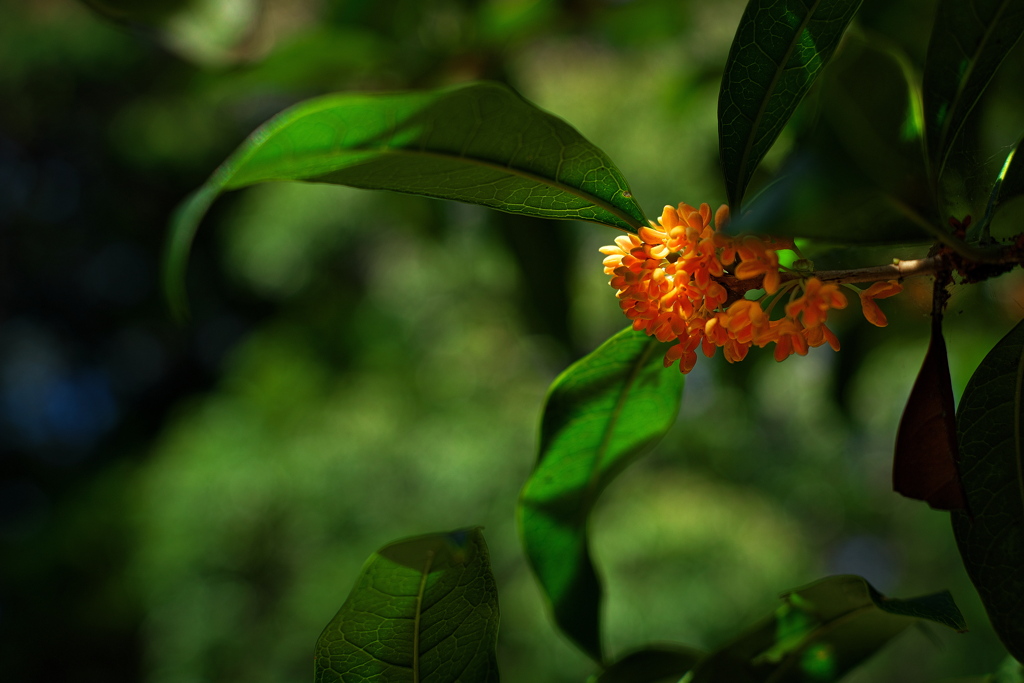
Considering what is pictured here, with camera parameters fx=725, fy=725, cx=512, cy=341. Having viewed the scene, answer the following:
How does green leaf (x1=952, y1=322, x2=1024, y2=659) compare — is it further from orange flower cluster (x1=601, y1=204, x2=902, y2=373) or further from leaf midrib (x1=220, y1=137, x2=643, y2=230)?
leaf midrib (x1=220, y1=137, x2=643, y2=230)

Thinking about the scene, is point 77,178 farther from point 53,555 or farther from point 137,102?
point 53,555

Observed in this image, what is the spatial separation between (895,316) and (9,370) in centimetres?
542

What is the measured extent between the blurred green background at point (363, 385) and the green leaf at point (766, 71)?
0.50m

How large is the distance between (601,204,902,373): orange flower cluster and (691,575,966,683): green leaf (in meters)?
0.22

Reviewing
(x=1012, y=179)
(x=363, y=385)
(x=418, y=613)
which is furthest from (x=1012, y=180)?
(x=363, y=385)

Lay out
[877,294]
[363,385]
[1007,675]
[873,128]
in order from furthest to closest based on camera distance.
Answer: [363,385] < [1007,675] < [877,294] < [873,128]

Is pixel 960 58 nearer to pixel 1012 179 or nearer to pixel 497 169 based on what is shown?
pixel 1012 179

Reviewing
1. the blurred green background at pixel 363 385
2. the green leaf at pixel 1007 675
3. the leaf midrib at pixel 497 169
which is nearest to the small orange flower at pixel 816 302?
the leaf midrib at pixel 497 169

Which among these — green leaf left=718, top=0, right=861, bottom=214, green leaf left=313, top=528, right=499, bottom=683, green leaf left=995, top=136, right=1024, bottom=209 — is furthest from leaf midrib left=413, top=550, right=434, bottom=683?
Answer: green leaf left=995, top=136, right=1024, bottom=209

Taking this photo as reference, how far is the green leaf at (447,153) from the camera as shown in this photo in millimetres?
382

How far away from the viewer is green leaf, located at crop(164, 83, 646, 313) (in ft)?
1.25

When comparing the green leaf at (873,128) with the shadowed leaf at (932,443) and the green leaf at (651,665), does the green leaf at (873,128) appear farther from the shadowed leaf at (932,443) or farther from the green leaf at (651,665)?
the green leaf at (651,665)

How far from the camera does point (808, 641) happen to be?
0.54 meters

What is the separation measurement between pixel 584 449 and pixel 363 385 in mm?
2833
